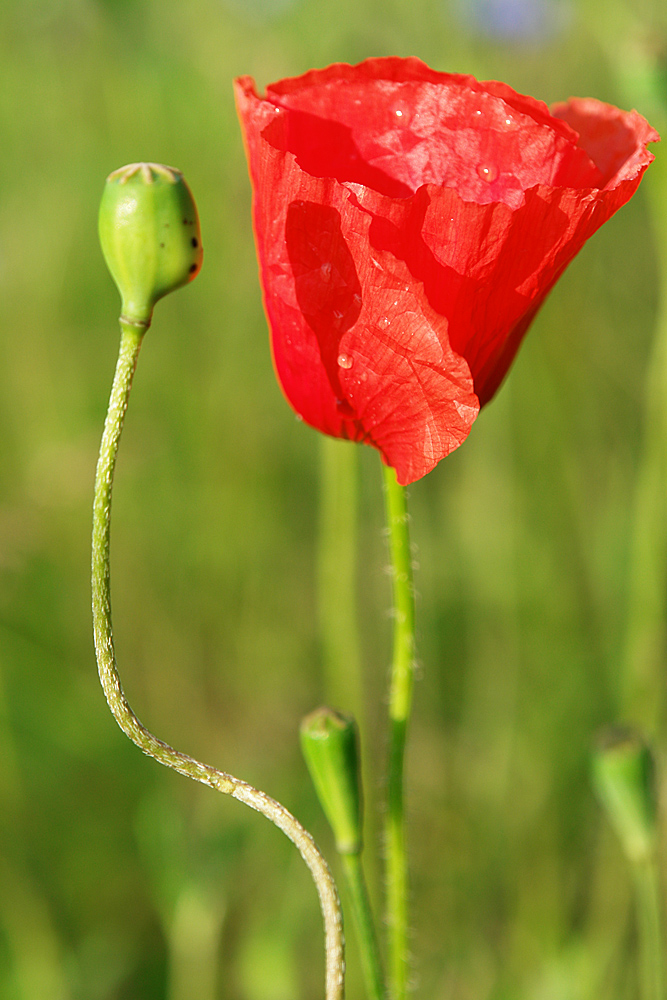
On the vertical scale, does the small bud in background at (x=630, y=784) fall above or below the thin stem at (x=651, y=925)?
above

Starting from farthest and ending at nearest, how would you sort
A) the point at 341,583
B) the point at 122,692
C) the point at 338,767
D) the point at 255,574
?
the point at 255,574
the point at 341,583
the point at 338,767
the point at 122,692

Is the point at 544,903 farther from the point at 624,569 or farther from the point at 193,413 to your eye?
the point at 193,413

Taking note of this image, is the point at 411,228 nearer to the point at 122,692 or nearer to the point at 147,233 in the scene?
the point at 147,233

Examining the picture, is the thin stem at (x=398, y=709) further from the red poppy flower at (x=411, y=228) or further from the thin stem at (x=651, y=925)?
the thin stem at (x=651, y=925)

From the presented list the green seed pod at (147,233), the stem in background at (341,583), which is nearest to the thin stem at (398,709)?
the green seed pod at (147,233)

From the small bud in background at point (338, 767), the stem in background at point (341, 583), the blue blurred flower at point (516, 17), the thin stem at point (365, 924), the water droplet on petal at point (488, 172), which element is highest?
the blue blurred flower at point (516, 17)

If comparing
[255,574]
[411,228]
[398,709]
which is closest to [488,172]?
[411,228]
